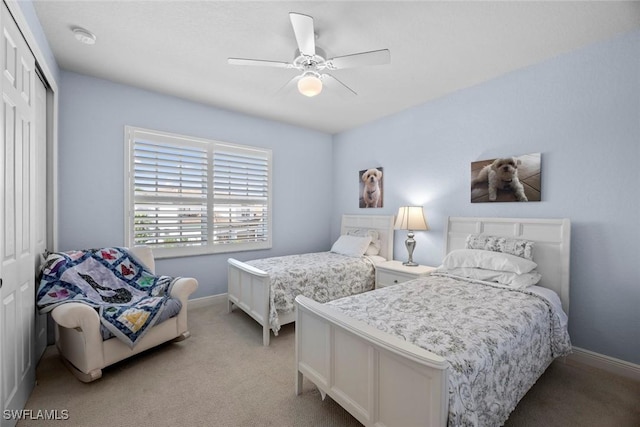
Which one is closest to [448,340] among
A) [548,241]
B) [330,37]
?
[548,241]

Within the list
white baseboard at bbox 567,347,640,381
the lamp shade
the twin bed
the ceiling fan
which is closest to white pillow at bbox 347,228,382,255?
the lamp shade

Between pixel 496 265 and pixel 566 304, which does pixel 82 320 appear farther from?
pixel 566 304

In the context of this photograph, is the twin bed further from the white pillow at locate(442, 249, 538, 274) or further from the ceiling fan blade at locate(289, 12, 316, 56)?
the ceiling fan blade at locate(289, 12, 316, 56)

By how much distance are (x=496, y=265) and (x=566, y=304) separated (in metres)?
0.64

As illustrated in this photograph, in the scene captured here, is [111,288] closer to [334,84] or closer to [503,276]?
[334,84]

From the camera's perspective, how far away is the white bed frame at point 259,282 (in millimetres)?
2785

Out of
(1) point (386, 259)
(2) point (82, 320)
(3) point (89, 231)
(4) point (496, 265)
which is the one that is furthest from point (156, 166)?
(4) point (496, 265)

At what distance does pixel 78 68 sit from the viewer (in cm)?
282

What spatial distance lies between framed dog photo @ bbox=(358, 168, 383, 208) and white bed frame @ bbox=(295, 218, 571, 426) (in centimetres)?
224

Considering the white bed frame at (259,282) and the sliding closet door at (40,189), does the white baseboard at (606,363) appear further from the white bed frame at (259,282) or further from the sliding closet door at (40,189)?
the sliding closet door at (40,189)

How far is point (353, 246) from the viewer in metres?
4.01

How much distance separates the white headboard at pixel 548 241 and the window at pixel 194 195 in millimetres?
3109

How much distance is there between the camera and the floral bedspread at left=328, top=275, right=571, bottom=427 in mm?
1322

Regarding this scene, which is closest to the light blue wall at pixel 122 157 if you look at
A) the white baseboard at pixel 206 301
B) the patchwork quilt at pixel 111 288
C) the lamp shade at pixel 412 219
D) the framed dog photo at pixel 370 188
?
the white baseboard at pixel 206 301
